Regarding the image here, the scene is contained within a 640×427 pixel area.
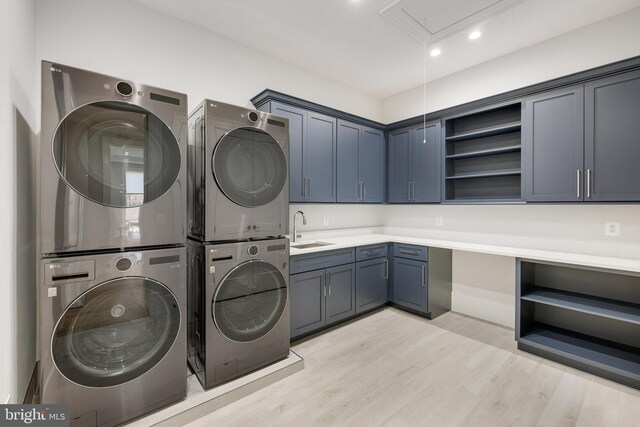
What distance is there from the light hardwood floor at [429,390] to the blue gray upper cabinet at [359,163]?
1.75 meters

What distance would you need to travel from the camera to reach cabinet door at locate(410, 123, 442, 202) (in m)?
3.54

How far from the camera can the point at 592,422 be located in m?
1.77

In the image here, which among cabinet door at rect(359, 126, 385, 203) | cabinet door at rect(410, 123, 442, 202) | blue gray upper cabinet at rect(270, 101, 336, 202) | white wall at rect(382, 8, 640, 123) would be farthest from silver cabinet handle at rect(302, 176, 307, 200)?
white wall at rect(382, 8, 640, 123)

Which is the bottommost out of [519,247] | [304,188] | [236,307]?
[236,307]

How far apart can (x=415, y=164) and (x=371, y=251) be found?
1.35 meters

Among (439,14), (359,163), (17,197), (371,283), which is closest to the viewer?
(17,197)

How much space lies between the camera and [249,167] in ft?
7.11

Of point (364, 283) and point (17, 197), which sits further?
point (364, 283)

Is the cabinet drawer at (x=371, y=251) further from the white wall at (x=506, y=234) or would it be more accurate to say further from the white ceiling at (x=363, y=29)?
the white ceiling at (x=363, y=29)

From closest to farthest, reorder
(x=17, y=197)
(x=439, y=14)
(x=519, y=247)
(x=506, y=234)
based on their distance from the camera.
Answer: (x=17, y=197) < (x=439, y=14) < (x=519, y=247) < (x=506, y=234)

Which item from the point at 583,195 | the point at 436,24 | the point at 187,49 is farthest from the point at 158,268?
the point at 583,195

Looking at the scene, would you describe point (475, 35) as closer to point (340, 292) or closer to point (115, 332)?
point (340, 292)

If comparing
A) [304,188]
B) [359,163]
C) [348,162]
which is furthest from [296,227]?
[359,163]

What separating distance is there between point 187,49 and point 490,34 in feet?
9.67
